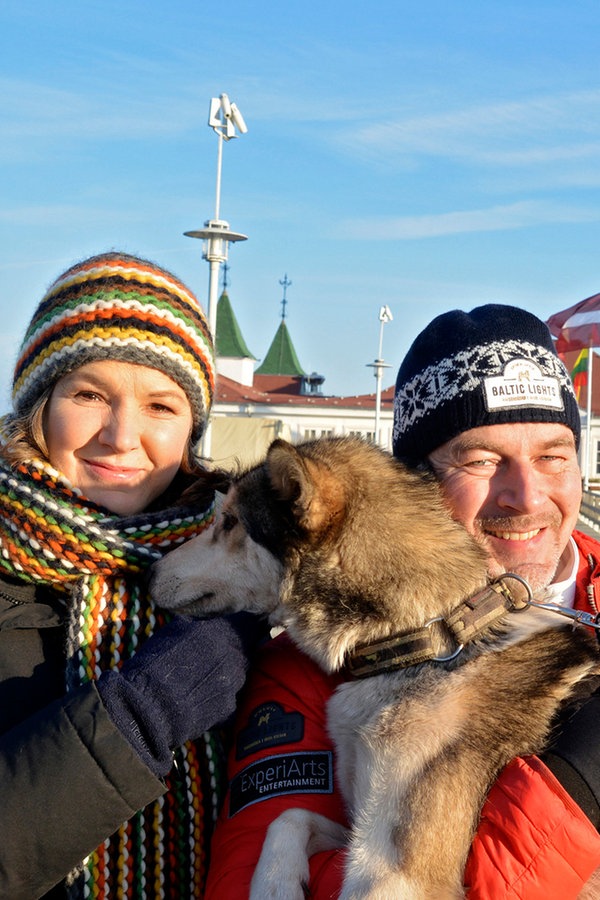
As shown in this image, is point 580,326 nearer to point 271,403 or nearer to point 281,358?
point 271,403

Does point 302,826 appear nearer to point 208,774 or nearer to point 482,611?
point 208,774

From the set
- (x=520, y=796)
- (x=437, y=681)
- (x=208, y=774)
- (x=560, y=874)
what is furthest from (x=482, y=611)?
(x=208, y=774)

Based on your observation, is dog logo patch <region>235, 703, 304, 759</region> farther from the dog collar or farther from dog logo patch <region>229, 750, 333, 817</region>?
the dog collar

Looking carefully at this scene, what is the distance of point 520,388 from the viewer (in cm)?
303

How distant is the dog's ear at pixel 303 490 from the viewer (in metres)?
2.99

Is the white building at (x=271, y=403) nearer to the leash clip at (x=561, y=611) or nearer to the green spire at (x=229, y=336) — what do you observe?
the green spire at (x=229, y=336)

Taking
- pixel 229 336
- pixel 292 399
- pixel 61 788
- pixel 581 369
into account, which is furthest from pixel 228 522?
pixel 229 336

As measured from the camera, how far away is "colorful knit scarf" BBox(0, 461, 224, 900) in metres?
2.58

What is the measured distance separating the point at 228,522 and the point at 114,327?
0.85 metres

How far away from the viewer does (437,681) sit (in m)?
2.73

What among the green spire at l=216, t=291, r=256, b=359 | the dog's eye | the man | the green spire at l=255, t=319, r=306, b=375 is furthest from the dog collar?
the green spire at l=255, t=319, r=306, b=375

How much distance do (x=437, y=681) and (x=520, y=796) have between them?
49 centimetres

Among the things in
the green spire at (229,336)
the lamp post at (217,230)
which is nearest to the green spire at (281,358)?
the green spire at (229,336)

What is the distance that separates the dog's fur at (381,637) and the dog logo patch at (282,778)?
0.17ft
